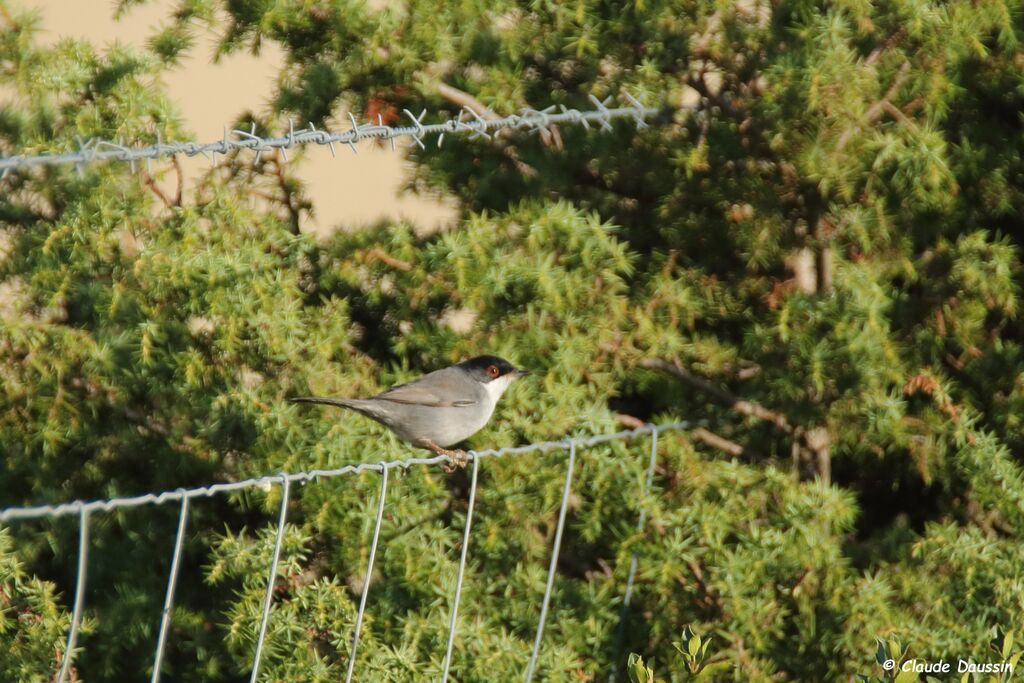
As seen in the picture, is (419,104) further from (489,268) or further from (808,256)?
(808,256)

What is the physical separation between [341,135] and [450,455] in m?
1.14

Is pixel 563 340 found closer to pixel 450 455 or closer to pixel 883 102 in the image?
pixel 450 455

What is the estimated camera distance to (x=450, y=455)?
3.90m

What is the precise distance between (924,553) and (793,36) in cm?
154

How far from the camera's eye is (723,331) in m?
4.09

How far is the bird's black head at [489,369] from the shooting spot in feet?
12.5

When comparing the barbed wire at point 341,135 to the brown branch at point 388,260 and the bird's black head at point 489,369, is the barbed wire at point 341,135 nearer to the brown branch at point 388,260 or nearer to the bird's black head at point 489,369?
the brown branch at point 388,260

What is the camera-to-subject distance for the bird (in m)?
3.83

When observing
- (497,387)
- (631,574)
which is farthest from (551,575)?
(497,387)

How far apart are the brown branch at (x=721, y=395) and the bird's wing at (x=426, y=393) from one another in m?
0.61

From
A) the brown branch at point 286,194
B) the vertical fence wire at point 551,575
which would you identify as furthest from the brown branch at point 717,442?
the brown branch at point 286,194

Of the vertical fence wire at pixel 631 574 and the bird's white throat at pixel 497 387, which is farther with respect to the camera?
the bird's white throat at pixel 497 387

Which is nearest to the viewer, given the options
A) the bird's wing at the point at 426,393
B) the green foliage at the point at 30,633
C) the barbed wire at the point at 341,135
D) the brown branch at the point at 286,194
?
the barbed wire at the point at 341,135

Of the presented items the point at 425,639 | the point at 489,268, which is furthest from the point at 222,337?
the point at 425,639
